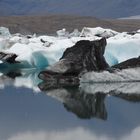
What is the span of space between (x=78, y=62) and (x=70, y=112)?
13.0 feet

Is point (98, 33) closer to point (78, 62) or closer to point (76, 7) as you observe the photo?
point (78, 62)

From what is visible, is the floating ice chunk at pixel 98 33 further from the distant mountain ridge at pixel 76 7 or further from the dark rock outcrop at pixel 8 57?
the distant mountain ridge at pixel 76 7

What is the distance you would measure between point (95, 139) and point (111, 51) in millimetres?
8934

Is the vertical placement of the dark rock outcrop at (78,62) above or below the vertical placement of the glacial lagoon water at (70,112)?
below

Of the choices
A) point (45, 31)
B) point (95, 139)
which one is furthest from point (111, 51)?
point (45, 31)

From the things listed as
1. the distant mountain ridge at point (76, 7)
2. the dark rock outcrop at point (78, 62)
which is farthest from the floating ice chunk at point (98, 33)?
the distant mountain ridge at point (76, 7)

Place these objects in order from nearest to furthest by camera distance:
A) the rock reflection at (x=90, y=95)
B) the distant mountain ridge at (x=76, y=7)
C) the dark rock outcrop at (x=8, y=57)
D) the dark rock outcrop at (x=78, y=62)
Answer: the rock reflection at (x=90, y=95) < the dark rock outcrop at (x=78, y=62) < the dark rock outcrop at (x=8, y=57) < the distant mountain ridge at (x=76, y=7)

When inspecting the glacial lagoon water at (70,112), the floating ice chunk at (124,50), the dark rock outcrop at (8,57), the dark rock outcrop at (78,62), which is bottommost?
the dark rock outcrop at (8,57)

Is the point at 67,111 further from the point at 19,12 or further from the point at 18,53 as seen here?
the point at 19,12

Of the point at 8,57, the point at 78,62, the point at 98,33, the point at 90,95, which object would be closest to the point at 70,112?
the point at 90,95

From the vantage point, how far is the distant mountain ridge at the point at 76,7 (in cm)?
10038

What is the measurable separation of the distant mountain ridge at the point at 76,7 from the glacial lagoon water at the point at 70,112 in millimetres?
87101

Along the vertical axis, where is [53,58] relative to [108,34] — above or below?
above

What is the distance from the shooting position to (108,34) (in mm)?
22953
